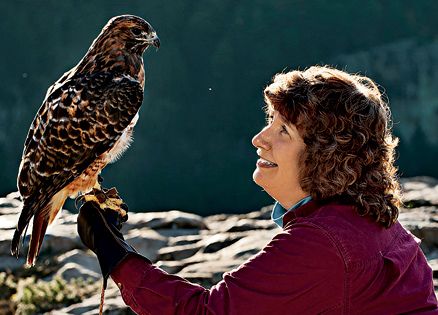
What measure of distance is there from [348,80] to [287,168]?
0.30m

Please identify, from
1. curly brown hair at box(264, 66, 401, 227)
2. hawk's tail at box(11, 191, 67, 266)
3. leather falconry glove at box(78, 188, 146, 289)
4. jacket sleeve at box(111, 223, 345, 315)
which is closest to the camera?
jacket sleeve at box(111, 223, 345, 315)

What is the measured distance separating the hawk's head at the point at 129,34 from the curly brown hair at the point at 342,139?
2.00 m

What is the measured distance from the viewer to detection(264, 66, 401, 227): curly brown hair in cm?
232

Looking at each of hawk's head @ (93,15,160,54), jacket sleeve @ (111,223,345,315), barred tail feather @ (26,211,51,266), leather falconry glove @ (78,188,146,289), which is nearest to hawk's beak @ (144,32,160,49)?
hawk's head @ (93,15,160,54)

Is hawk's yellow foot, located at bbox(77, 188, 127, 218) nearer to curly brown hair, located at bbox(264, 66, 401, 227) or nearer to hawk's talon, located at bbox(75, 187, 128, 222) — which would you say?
hawk's talon, located at bbox(75, 187, 128, 222)

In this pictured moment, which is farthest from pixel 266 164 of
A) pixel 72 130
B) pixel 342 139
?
pixel 72 130

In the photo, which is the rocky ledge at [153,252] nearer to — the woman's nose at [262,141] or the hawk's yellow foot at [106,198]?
the hawk's yellow foot at [106,198]

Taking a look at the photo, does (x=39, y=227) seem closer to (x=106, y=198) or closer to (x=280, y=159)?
(x=106, y=198)

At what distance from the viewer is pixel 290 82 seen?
242 centimetres

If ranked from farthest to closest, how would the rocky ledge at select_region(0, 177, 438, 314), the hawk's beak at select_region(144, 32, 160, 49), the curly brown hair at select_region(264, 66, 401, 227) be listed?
the rocky ledge at select_region(0, 177, 438, 314) < the hawk's beak at select_region(144, 32, 160, 49) < the curly brown hair at select_region(264, 66, 401, 227)

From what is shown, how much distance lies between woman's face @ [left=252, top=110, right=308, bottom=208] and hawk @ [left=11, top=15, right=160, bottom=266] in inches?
66.4

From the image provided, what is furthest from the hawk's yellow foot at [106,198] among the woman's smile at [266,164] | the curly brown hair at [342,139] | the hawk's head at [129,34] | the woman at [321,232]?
the curly brown hair at [342,139]

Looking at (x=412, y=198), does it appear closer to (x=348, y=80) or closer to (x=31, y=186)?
(x=31, y=186)

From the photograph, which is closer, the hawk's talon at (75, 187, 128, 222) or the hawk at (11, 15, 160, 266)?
the hawk's talon at (75, 187, 128, 222)
